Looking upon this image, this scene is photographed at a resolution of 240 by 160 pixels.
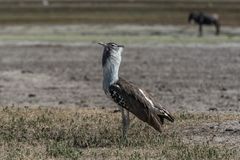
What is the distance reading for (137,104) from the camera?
11.7 metres

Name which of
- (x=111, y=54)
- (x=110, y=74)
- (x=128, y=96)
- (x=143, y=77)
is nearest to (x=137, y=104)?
(x=128, y=96)

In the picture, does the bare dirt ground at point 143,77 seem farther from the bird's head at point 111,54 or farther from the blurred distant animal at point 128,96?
the bird's head at point 111,54

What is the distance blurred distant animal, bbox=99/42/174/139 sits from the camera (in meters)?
11.7

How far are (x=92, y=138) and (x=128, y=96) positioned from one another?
1124 mm

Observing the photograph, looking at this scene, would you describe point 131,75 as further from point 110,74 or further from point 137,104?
point 137,104

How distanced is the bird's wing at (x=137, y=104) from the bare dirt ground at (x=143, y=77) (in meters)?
1.09

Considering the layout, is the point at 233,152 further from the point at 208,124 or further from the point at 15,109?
the point at 15,109

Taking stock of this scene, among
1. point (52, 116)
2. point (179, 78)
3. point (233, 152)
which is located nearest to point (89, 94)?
point (179, 78)

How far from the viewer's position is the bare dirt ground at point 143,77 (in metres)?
18.2

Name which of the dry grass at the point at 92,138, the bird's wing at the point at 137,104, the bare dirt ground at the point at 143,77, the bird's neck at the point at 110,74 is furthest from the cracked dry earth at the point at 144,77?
the bird's neck at the point at 110,74

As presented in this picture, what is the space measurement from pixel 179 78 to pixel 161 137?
35.2ft

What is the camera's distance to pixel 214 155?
11.1m

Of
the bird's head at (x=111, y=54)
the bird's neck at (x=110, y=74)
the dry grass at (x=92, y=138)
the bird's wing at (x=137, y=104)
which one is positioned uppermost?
→ the bird's head at (x=111, y=54)

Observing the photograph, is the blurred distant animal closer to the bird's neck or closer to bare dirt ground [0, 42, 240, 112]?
the bird's neck
